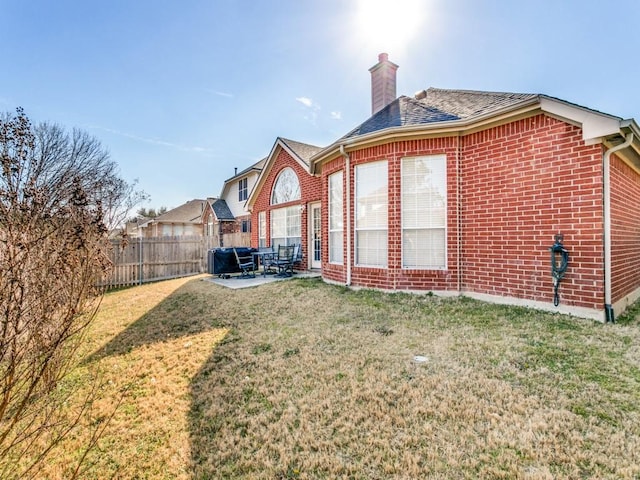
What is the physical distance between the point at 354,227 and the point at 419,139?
2.55 m

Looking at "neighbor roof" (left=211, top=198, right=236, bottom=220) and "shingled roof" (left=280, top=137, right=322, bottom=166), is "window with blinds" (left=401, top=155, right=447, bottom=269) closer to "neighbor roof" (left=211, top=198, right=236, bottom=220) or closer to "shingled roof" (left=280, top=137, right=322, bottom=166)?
"shingled roof" (left=280, top=137, right=322, bottom=166)

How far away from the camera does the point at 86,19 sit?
7.99 meters

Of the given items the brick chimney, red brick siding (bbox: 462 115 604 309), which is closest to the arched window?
the brick chimney

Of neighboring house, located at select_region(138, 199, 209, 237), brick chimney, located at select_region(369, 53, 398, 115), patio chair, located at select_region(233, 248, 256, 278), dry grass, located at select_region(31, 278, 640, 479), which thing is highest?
brick chimney, located at select_region(369, 53, 398, 115)

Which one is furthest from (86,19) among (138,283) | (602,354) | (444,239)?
(602,354)

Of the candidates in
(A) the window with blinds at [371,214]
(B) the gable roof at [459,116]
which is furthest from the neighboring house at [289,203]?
(A) the window with blinds at [371,214]

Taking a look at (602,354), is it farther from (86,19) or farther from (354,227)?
(86,19)

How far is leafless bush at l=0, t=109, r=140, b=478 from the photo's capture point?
210 centimetres

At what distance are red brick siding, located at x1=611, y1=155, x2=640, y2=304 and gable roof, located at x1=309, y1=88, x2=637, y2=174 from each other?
40.7 inches

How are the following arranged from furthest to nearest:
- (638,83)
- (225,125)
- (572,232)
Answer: (225,125) → (638,83) → (572,232)

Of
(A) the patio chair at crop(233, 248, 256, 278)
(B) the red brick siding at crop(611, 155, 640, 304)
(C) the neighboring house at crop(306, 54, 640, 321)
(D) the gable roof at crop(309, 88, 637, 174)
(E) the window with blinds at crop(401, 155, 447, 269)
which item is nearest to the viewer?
(D) the gable roof at crop(309, 88, 637, 174)

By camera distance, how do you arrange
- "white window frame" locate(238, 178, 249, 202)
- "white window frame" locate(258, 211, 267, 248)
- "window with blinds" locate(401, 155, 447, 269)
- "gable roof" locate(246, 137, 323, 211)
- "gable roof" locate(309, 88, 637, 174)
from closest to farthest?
1. "gable roof" locate(309, 88, 637, 174)
2. "window with blinds" locate(401, 155, 447, 269)
3. "gable roof" locate(246, 137, 323, 211)
4. "white window frame" locate(258, 211, 267, 248)
5. "white window frame" locate(238, 178, 249, 202)

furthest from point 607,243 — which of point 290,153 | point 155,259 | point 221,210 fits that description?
point 221,210

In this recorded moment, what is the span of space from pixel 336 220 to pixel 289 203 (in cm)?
442
